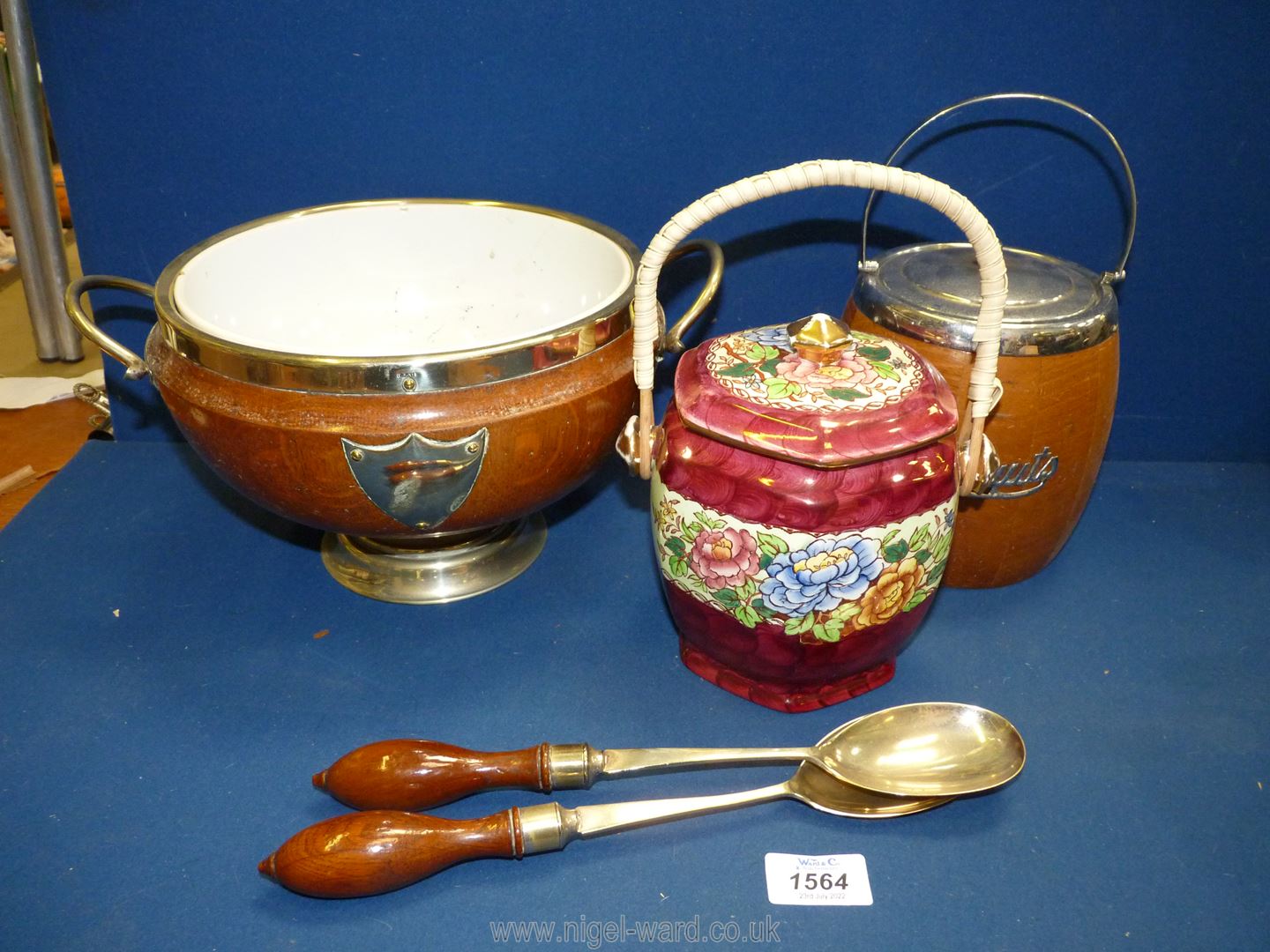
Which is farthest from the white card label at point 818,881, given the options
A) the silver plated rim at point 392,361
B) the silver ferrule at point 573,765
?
the silver plated rim at point 392,361

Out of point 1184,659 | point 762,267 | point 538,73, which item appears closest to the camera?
point 1184,659

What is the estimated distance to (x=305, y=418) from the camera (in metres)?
0.87

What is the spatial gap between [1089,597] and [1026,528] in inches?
5.4

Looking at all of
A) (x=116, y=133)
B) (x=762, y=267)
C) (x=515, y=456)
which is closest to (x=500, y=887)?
(x=515, y=456)

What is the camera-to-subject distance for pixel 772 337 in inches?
35.3

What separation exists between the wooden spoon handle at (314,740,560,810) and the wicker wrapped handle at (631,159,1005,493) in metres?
0.27

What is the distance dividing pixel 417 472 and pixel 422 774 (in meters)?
0.26

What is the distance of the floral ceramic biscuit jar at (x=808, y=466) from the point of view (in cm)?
78

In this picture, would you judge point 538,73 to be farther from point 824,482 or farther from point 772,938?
point 772,938

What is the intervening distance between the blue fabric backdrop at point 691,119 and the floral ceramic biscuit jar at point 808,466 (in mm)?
393

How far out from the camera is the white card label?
77 centimetres

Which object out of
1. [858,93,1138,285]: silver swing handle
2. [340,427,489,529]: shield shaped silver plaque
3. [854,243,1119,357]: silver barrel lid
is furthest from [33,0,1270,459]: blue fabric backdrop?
[340,427,489,529]: shield shaped silver plaque

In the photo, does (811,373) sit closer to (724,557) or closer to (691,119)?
(724,557)

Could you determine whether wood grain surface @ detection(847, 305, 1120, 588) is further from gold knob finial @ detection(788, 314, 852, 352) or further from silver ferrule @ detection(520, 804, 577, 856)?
silver ferrule @ detection(520, 804, 577, 856)
